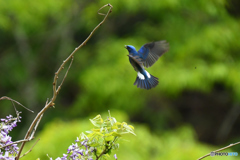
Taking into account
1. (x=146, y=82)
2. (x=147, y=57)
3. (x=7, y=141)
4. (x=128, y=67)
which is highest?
(x=128, y=67)

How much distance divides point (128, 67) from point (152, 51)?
249cm

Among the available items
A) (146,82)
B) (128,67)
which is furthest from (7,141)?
(128,67)

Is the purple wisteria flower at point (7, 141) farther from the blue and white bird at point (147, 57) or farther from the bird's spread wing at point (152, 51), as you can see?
the bird's spread wing at point (152, 51)

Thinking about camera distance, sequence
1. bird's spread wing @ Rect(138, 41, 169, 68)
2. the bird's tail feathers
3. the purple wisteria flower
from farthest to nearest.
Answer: bird's spread wing @ Rect(138, 41, 169, 68) → the bird's tail feathers → the purple wisteria flower

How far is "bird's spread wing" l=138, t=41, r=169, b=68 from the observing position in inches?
50.3

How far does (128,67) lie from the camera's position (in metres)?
3.80

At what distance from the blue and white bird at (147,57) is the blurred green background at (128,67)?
1514mm

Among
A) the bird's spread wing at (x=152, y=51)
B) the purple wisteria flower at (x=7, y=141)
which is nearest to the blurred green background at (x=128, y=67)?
the bird's spread wing at (x=152, y=51)

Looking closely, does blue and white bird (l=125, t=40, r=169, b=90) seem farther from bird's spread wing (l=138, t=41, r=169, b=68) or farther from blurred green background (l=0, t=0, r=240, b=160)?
blurred green background (l=0, t=0, r=240, b=160)

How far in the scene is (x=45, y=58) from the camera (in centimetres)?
511

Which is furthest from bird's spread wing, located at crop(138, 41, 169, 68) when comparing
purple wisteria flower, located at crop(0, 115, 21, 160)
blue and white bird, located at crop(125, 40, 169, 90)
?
purple wisteria flower, located at crop(0, 115, 21, 160)

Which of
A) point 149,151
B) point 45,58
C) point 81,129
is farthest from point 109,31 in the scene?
point 81,129

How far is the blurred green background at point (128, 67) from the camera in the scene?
3611mm

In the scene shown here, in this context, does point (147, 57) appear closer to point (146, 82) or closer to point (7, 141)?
point (146, 82)
